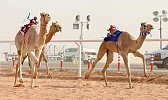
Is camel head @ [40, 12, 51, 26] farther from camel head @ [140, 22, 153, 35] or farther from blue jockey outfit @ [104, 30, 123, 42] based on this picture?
camel head @ [140, 22, 153, 35]

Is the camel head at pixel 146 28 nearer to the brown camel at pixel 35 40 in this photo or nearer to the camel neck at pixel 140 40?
the camel neck at pixel 140 40

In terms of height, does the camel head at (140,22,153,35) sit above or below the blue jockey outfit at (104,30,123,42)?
above

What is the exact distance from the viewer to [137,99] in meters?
8.37

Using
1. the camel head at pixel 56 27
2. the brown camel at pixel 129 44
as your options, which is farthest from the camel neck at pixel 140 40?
the camel head at pixel 56 27

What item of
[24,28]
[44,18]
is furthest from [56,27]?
[24,28]

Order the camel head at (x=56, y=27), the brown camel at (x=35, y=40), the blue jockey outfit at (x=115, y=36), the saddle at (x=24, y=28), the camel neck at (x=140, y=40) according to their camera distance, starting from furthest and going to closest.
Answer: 1. the saddle at (x=24, y=28)
2. the blue jockey outfit at (x=115, y=36)
3. the camel head at (x=56, y=27)
4. the camel neck at (x=140, y=40)
5. the brown camel at (x=35, y=40)

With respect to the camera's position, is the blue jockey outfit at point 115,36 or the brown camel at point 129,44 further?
the blue jockey outfit at point 115,36

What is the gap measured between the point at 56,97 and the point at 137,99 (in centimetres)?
170

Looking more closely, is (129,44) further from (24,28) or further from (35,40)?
(24,28)

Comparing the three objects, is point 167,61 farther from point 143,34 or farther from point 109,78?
point 143,34

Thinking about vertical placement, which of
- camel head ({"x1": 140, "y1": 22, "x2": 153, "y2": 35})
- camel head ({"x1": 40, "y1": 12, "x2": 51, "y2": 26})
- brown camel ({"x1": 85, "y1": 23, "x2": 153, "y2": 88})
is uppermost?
camel head ({"x1": 40, "y1": 12, "x2": 51, "y2": 26})

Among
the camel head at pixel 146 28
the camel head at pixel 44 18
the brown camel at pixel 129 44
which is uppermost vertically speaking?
the camel head at pixel 44 18

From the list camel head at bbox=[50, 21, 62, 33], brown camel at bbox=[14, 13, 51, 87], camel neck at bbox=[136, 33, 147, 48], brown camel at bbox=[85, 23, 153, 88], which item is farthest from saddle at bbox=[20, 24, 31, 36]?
camel neck at bbox=[136, 33, 147, 48]

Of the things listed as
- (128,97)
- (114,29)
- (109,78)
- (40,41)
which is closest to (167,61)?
(109,78)
